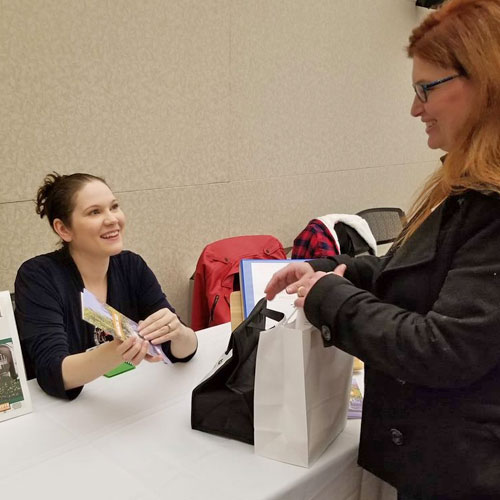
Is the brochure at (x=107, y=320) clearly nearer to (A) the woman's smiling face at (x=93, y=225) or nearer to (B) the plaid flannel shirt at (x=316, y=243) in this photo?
(A) the woman's smiling face at (x=93, y=225)

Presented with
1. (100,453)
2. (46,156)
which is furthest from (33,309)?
(46,156)

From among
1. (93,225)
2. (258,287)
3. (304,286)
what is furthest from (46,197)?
(304,286)

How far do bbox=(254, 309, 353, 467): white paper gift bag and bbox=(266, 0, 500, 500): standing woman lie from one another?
7 centimetres

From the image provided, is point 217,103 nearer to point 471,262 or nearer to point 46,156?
point 46,156

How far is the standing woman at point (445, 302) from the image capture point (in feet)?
2.58

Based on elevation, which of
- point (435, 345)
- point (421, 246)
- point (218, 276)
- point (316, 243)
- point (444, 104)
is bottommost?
point (218, 276)

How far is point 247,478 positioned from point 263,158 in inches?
87.5

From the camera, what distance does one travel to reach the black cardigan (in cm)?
128

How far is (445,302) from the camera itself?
79 cm

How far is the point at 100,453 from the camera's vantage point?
1044mm

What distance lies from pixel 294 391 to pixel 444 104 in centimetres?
59

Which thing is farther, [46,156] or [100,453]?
[46,156]

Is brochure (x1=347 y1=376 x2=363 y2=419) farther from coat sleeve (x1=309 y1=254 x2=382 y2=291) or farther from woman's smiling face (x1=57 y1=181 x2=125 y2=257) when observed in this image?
woman's smiling face (x1=57 y1=181 x2=125 y2=257)

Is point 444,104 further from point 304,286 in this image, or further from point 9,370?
point 9,370
